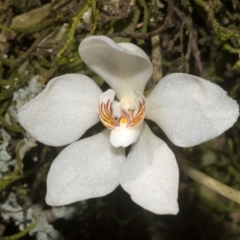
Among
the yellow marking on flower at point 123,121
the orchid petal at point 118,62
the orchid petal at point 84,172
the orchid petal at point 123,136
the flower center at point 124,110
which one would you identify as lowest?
the orchid petal at point 84,172

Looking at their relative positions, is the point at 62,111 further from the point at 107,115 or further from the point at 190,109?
the point at 190,109

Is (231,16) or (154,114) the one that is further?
(231,16)

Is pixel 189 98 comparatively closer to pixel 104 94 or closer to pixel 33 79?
pixel 104 94

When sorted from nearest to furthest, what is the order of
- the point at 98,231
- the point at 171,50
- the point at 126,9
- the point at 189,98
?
1. the point at 189,98
2. the point at 126,9
3. the point at 171,50
4. the point at 98,231

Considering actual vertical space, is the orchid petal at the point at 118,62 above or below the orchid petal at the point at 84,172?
above

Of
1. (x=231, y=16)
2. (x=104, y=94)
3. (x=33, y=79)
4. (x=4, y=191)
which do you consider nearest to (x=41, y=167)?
(x=4, y=191)

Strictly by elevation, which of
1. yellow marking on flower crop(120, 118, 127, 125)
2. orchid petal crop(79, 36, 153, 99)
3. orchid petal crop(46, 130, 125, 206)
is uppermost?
orchid petal crop(79, 36, 153, 99)
